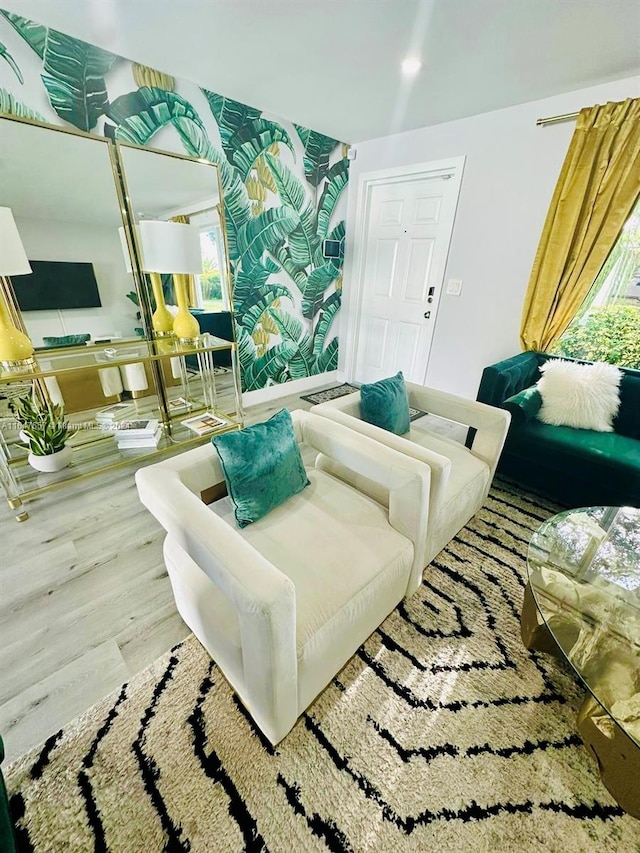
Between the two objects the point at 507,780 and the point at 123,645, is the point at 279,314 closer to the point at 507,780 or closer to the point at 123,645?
the point at 123,645

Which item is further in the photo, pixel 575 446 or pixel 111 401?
pixel 111 401

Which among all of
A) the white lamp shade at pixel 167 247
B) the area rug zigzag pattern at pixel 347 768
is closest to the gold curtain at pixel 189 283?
the white lamp shade at pixel 167 247

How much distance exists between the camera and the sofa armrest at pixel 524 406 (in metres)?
2.10

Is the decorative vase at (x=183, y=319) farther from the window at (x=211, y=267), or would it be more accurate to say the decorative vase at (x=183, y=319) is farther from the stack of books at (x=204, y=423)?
the stack of books at (x=204, y=423)

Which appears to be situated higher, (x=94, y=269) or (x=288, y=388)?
(x=94, y=269)

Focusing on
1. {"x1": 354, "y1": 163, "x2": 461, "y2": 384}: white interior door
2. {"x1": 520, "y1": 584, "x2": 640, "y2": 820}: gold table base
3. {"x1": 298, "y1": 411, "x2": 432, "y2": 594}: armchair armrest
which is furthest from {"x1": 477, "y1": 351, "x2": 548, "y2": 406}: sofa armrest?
{"x1": 520, "y1": 584, "x2": 640, "y2": 820}: gold table base

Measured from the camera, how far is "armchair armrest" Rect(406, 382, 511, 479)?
179 centimetres

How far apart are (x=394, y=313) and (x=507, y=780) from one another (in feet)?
11.3

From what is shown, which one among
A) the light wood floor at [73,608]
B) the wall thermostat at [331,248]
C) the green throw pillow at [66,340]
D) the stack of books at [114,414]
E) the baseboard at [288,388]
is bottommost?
the light wood floor at [73,608]

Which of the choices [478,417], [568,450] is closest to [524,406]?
[568,450]

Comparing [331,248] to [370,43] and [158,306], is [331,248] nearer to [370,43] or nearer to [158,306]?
[370,43]

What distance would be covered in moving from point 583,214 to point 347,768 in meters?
3.24

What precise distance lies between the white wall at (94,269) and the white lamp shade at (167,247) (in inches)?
4.2

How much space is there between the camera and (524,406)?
2.10 meters
